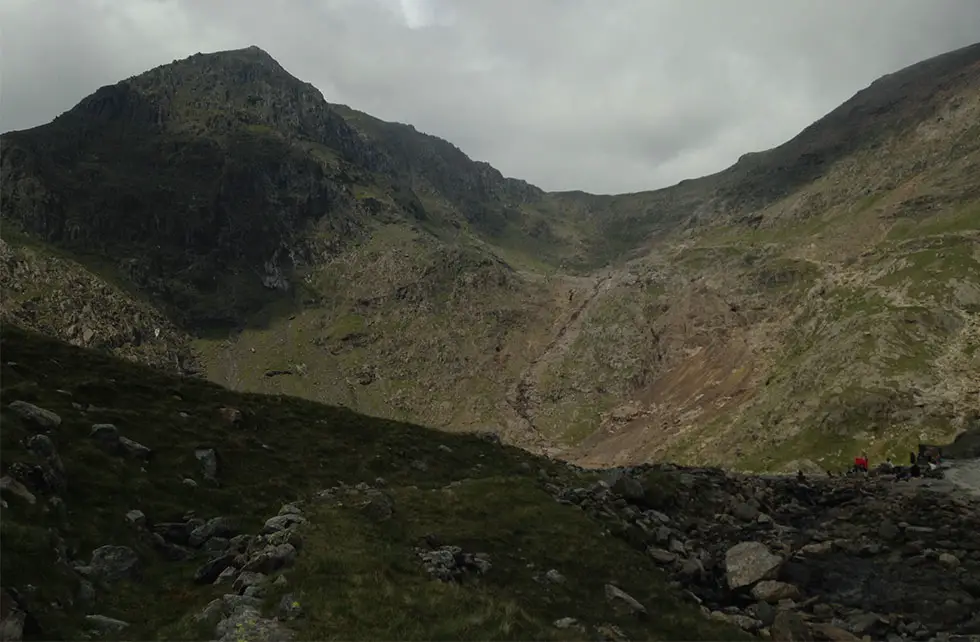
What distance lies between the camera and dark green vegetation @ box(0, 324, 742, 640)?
1588 cm

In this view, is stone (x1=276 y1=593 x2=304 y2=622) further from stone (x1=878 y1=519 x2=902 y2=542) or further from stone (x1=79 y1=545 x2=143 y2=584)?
stone (x1=878 y1=519 x2=902 y2=542)

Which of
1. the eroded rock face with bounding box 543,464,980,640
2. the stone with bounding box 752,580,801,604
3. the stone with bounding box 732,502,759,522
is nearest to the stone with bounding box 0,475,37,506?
the eroded rock face with bounding box 543,464,980,640

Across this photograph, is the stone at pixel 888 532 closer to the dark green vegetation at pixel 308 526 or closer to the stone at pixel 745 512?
the stone at pixel 745 512

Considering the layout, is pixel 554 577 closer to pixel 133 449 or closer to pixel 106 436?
pixel 133 449

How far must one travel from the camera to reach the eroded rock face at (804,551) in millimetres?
25922

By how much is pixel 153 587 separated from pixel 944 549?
36924 mm

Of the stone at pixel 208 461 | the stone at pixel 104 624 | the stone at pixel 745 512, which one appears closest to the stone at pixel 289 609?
the stone at pixel 104 624

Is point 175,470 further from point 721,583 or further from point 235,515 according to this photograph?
point 721,583

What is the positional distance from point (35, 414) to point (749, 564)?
30.0 meters

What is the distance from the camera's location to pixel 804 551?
111 ft

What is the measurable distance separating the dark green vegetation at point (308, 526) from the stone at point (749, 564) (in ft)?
13.7

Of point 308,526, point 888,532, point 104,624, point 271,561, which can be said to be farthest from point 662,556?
point 104,624

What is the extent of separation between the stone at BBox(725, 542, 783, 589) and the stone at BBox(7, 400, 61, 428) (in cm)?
2810

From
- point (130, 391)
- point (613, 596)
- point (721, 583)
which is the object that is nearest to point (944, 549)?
point (721, 583)
